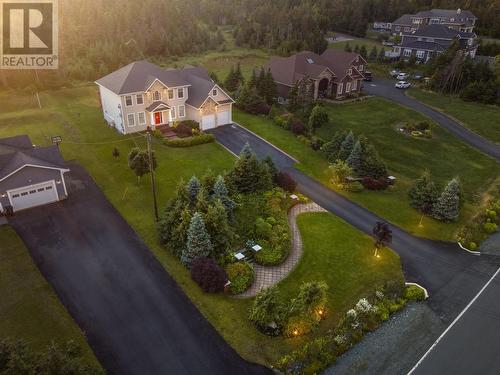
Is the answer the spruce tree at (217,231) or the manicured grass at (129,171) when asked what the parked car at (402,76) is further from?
the spruce tree at (217,231)

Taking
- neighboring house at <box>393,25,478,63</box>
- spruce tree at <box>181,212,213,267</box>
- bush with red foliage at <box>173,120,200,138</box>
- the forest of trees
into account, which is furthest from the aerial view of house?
neighboring house at <box>393,25,478,63</box>

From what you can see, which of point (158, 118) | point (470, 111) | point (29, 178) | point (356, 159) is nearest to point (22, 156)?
point (29, 178)

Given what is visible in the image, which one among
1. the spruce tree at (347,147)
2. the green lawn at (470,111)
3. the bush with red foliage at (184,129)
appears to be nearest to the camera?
the spruce tree at (347,147)

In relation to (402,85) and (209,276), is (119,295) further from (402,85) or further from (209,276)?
(402,85)

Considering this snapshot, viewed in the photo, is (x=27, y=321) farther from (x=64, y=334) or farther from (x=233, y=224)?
(x=233, y=224)

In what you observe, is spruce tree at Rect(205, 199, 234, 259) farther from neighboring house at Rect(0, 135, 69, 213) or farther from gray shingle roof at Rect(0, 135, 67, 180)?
gray shingle roof at Rect(0, 135, 67, 180)

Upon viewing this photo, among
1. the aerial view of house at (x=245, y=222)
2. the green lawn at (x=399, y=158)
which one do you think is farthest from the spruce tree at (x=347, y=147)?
the green lawn at (x=399, y=158)

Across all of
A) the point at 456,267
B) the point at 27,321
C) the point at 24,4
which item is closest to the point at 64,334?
the point at 27,321
